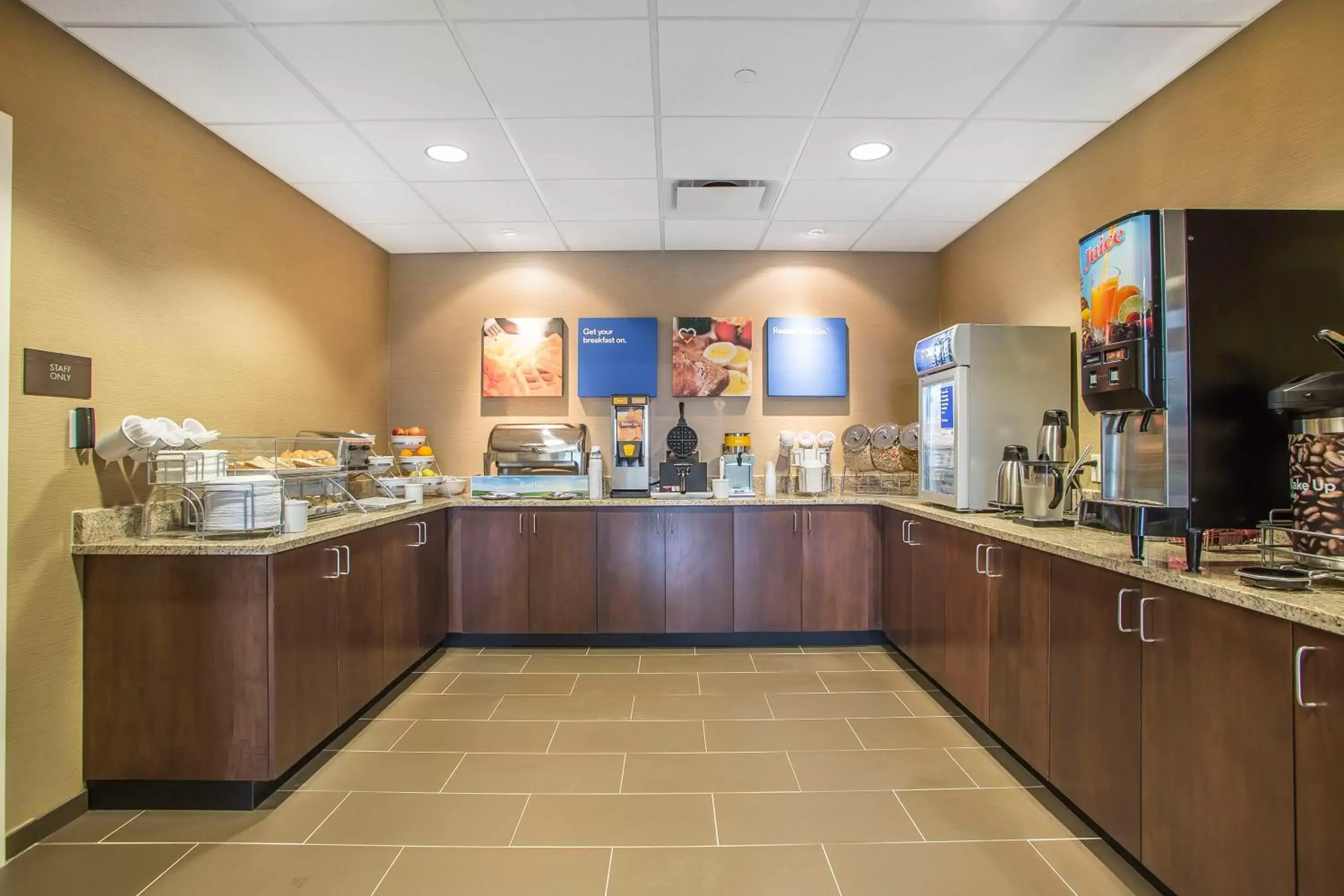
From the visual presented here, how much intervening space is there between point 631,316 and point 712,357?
0.71 metres

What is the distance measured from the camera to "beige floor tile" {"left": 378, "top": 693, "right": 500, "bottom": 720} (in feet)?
10.5

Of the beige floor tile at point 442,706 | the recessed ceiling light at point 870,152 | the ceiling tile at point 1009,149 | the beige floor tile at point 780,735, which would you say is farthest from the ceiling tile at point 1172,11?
the beige floor tile at point 442,706

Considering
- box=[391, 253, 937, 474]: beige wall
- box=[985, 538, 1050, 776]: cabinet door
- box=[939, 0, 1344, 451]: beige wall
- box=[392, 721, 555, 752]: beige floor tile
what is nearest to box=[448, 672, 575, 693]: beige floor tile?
box=[392, 721, 555, 752]: beige floor tile

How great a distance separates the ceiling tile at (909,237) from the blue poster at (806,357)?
0.62m

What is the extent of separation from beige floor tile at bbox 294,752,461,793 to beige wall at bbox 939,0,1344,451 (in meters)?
3.40

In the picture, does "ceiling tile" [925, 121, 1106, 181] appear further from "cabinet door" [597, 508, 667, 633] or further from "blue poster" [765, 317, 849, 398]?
"cabinet door" [597, 508, 667, 633]

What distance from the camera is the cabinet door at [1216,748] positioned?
1412 millimetres

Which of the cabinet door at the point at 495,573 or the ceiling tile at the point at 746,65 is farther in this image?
the cabinet door at the point at 495,573

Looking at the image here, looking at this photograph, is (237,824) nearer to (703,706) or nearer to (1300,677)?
(703,706)

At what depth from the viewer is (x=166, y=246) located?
2785 mm

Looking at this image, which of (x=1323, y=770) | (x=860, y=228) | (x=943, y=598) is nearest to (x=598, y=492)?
(x=943, y=598)

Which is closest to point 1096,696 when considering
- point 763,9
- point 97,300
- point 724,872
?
point 724,872

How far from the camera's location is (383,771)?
8.63ft

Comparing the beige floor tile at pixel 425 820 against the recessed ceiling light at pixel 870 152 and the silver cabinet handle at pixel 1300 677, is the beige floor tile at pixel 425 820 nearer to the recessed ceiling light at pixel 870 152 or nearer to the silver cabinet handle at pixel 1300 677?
the silver cabinet handle at pixel 1300 677
